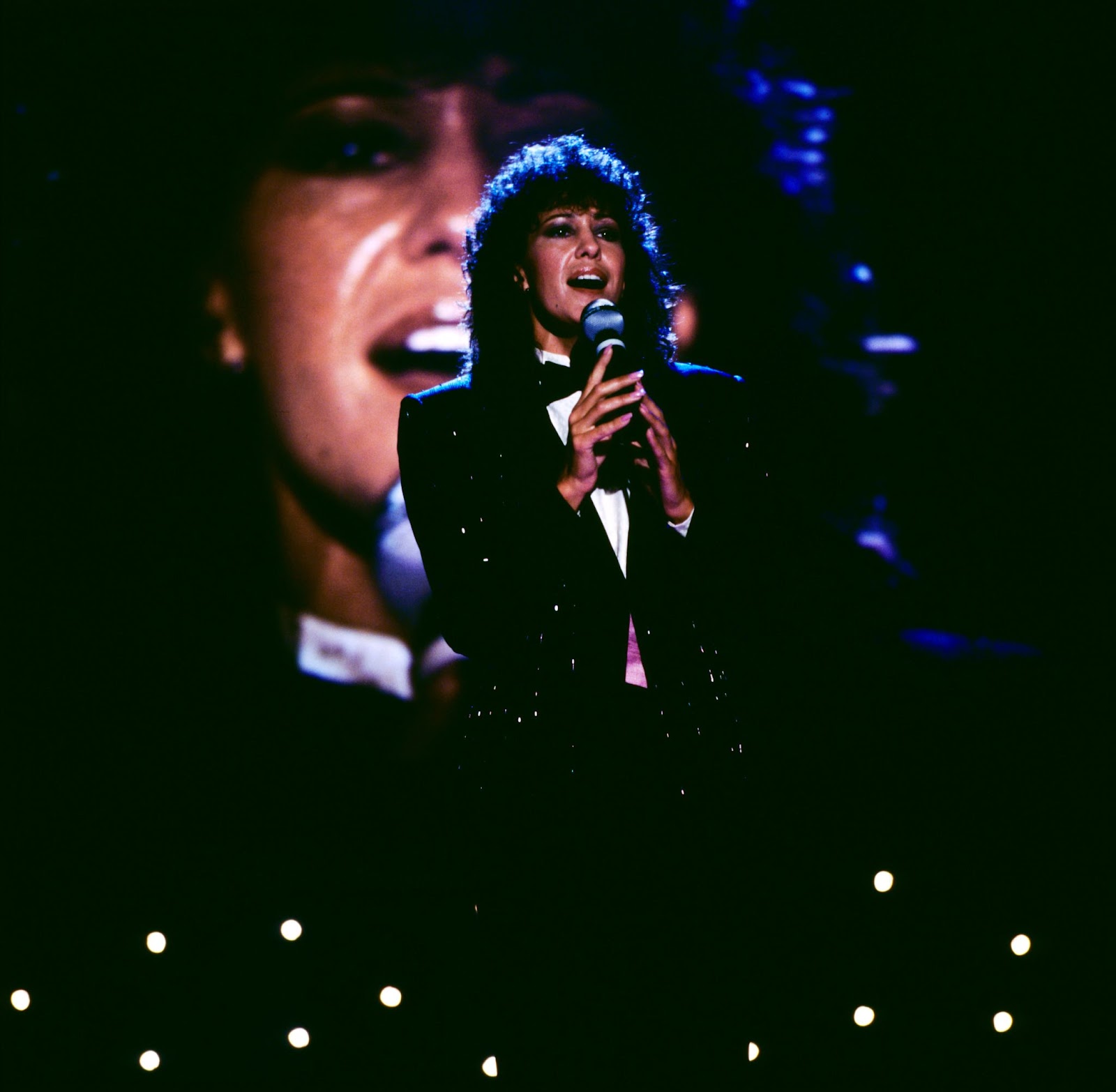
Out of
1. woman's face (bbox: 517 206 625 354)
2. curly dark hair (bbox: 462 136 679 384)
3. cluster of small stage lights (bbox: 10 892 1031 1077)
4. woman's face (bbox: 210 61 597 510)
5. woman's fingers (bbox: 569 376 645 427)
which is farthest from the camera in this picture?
woman's face (bbox: 210 61 597 510)

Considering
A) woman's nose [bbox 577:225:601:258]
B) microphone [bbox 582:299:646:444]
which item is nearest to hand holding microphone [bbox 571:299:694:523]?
microphone [bbox 582:299:646:444]

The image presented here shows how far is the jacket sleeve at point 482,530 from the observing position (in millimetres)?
1400

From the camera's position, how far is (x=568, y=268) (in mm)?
1528

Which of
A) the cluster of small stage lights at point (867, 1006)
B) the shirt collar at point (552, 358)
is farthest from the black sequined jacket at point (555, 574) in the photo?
the cluster of small stage lights at point (867, 1006)

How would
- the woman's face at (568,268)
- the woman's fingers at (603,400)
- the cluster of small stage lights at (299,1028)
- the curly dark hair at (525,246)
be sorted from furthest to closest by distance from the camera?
1. the cluster of small stage lights at (299,1028)
2. the curly dark hair at (525,246)
3. the woman's face at (568,268)
4. the woman's fingers at (603,400)

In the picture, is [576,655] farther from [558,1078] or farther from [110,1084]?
[110,1084]

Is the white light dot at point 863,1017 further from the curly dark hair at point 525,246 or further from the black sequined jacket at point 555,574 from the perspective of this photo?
the curly dark hair at point 525,246

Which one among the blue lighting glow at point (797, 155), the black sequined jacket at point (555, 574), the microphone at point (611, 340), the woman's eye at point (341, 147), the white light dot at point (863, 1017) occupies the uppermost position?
the woman's eye at point (341, 147)

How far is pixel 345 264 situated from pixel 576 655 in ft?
4.00

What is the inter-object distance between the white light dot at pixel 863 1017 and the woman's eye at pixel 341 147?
2128 millimetres

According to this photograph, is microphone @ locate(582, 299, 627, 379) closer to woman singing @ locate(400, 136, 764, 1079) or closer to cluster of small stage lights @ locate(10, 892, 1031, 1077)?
woman singing @ locate(400, 136, 764, 1079)

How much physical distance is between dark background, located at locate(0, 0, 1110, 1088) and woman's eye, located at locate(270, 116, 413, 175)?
0.23m

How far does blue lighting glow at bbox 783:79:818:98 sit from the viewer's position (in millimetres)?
2162

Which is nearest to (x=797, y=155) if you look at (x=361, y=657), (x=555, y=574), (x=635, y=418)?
(x=635, y=418)
